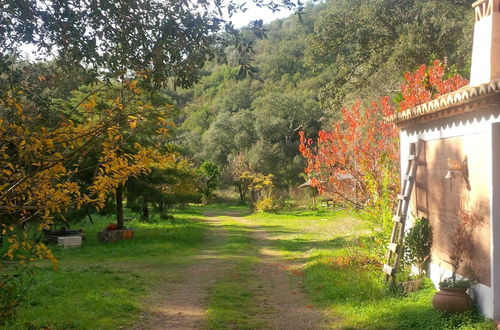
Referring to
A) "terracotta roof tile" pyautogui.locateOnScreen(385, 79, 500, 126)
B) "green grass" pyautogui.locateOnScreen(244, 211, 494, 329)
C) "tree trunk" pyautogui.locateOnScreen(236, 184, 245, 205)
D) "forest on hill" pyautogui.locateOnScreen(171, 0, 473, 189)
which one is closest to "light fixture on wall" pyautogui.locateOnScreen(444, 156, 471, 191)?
"terracotta roof tile" pyautogui.locateOnScreen(385, 79, 500, 126)

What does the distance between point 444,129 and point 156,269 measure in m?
8.06

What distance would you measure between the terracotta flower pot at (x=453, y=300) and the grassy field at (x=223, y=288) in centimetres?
10

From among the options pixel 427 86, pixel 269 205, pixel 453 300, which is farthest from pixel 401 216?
pixel 269 205

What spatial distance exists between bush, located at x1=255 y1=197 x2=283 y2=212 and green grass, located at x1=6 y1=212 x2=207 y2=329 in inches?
540

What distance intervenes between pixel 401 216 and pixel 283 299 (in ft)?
9.12

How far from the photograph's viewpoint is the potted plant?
6957 millimetres

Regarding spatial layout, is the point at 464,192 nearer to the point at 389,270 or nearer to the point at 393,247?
the point at 393,247

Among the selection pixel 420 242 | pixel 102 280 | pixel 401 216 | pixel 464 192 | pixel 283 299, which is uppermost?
pixel 464 192

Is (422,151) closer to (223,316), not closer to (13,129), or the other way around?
(223,316)

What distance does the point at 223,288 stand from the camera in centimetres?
1052

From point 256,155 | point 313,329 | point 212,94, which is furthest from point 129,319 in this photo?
point 212,94

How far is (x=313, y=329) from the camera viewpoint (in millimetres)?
7605

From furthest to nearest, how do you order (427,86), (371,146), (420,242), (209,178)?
(209,178), (371,146), (427,86), (420,242)

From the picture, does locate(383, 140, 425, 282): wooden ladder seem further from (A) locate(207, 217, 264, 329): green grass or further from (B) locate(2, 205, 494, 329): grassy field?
(A) locate(207, 217, 264, 329): green grass
